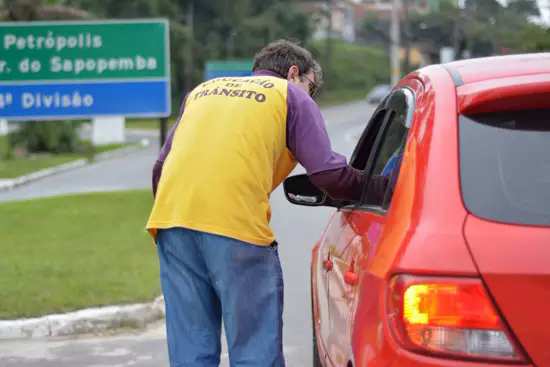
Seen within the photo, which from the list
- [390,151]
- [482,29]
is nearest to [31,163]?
[482,29]

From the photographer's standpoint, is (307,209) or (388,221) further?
(307,209)

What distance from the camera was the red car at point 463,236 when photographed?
265cm

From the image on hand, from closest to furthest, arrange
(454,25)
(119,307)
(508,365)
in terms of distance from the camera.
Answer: (508,365) → (119,307) → (454,25)

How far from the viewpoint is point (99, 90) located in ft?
39.9

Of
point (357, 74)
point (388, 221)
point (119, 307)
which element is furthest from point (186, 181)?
point (357, 74)

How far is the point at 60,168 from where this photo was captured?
93.5ft

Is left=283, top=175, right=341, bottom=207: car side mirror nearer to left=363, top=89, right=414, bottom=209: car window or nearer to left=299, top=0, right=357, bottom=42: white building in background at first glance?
left=363, top=89, right=414, bottom=209: car window

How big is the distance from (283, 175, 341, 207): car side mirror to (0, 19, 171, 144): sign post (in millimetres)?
6900

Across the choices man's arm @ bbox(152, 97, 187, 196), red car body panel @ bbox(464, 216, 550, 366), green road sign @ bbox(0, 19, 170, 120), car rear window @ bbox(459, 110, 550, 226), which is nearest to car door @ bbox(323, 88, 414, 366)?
car rear window @ bbox(459, 110, 550, 226)

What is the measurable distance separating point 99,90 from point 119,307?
507 centimetres

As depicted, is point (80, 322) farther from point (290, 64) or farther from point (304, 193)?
point (290, 64)

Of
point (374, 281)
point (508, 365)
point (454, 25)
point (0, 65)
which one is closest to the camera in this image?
point (508, 365)

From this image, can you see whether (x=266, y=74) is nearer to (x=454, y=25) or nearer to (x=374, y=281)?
(x=374, y=281)

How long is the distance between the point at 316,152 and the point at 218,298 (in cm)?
67
